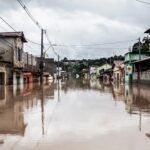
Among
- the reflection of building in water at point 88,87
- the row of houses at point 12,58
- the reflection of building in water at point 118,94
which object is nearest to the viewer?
the reflection of building in water at point 118,94

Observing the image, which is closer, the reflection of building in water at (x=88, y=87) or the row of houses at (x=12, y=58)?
the reflection of building in water at (x=88, y=87)

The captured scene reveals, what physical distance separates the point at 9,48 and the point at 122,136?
171ft

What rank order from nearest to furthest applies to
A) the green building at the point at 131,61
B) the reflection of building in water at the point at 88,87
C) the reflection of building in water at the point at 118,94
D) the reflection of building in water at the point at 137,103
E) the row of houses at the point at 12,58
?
1. the reflection of building in water at the point at 137,103
2. the reflection of building in water at the point at 118,94
3. the reflection of building in water at the point at 88,87
4. the row of houses at the point at 12,58
5. the green building at the point at 131,61

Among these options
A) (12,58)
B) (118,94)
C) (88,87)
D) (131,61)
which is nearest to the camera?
(118,94)

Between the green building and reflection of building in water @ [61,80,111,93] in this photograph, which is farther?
the green building

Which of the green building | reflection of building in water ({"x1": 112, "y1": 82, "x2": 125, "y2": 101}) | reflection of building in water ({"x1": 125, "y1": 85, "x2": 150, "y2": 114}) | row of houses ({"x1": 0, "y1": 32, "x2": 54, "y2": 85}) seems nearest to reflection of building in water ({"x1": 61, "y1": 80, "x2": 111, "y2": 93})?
reflection of building in water ({"x1": 112, "y1": 82, "x2": 125, "y2": 101})

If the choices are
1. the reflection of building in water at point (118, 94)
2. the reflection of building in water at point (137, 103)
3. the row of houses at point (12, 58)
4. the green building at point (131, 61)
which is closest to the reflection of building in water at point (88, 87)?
the reflection of building in water at point (118, 94)

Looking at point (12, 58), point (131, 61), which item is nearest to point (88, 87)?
point (12, 58)

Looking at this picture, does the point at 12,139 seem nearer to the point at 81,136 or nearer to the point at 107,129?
the point at 81,136

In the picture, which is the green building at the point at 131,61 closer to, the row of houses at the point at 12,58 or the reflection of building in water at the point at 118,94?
the row of houses at the point at 12,58

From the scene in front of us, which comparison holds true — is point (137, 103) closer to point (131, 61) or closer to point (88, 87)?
point (88, 87)

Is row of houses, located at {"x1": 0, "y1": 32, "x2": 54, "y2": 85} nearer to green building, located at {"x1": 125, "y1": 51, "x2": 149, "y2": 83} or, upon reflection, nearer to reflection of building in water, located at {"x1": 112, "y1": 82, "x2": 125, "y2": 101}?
reflection of building in water, located at {"x1": 112, "y1": 82, "x2": 125, "y2": 101}

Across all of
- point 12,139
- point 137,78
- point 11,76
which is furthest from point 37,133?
point 137,78

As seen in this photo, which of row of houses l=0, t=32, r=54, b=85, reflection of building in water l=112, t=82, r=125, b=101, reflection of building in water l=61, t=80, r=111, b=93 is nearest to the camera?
reflection of building in water l=112, t=82, r=125, b=101
